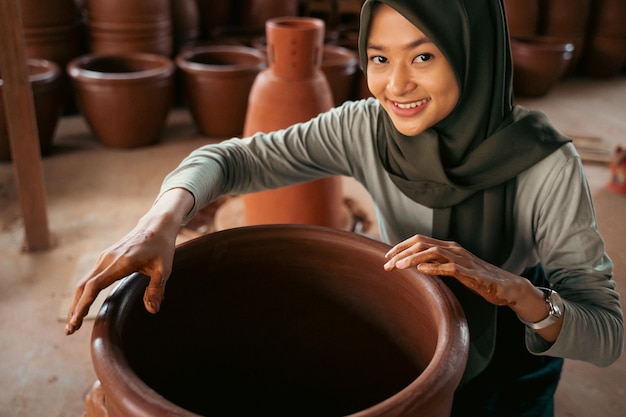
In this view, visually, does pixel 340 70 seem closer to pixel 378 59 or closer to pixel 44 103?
pixel 44 103

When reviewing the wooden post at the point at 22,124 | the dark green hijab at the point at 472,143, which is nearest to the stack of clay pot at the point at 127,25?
the wooden post at the point at 22,124

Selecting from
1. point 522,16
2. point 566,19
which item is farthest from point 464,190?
point 566,19

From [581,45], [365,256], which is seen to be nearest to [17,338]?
[365,256]

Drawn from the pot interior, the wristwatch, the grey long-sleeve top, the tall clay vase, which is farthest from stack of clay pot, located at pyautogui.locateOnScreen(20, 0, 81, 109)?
the wristwatch

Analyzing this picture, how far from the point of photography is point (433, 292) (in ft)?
3.30

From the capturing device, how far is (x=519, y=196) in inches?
49.9

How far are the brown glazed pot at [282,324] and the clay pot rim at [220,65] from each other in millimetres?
2542

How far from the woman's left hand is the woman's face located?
31 cm

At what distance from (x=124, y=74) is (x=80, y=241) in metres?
1.28

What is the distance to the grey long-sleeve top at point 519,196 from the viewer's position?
1.15 m

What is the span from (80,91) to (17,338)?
71.7 inches

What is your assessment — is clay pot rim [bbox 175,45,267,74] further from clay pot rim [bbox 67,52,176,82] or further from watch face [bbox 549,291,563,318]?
watch face [bbox 549,291,563,318]

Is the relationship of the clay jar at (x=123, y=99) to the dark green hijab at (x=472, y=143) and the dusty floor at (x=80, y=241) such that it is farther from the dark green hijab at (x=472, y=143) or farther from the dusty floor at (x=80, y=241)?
the dark green hijab at (x=472, y=143)

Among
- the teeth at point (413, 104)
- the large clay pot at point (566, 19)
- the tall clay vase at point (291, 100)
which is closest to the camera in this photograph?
the teeth at point (413, 104)
